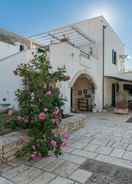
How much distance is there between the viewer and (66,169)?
396 centimetres

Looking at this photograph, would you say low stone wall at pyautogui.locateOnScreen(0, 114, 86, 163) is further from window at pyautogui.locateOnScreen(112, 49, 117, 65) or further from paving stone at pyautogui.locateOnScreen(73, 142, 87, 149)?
window at pyautogui.locateOnScreen(112, 49, 117, 65)

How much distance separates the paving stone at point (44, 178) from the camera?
11.1 feet

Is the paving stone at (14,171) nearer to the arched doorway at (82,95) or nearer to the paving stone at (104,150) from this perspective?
the paving stone at (104,150)

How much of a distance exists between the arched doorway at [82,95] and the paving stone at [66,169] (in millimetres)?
10534

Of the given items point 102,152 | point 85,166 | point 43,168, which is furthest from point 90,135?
point 43,168

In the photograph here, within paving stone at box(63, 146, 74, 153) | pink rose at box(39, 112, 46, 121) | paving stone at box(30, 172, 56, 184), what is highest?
pink rose at box(39, 112, 46, 121)

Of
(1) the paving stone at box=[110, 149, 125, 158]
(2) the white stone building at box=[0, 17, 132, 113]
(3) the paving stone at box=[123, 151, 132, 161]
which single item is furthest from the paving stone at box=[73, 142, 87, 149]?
(2) the white stone building at box=[0, 17, 132, 113]

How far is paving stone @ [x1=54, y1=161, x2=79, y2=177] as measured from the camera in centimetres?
375

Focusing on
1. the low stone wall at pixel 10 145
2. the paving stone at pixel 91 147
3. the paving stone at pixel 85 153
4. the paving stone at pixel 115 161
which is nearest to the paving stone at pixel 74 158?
the paving stone at pixel 85 153

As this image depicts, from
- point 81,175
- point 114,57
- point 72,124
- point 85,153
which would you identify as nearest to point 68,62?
point 72,124

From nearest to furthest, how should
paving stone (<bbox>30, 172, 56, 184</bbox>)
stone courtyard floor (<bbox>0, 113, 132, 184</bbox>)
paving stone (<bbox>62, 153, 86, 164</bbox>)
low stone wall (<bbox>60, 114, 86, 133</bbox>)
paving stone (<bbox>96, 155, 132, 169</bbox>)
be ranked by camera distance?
paving stone (<bbox>30, 172, 56, 184</bbox>) < stone courtyard floor (<bbox>0, 113, 132, 184</bbox>) < paving stone (<bbox>96, 155, 132, 169</bbox>) < paving stone (<bbox>62, 153, 86, 164</bbox>) < low stone wall (<bbox>60, 114, 86, 133</bbox>)

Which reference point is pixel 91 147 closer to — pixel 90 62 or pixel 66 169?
pixel 66 169

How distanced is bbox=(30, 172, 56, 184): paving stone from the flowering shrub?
63 centimetres

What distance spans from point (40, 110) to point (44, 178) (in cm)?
167
